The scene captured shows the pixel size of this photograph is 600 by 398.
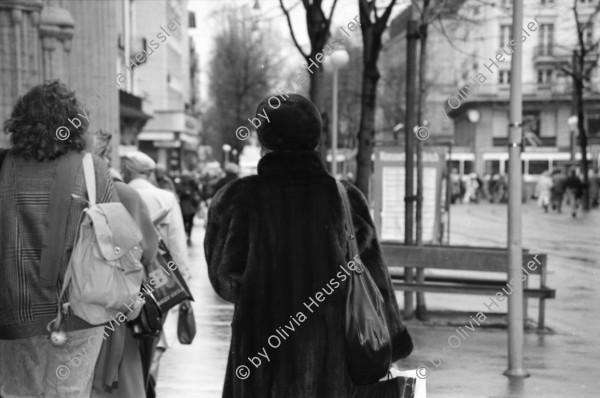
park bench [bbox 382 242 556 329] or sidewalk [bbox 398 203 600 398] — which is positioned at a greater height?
park bench [bbox 382 242 556 329]

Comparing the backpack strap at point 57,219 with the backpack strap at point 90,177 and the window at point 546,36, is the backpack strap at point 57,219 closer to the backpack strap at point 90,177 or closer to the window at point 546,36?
the backpack strap at point 90,177

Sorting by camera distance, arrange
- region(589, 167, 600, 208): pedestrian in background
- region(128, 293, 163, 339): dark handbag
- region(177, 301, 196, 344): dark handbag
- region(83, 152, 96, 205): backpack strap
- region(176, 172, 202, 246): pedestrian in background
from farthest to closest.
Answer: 1. region(589, 167, 600, 208): pedestrian in background
2. region(176, 172, 202, 246): pedestrian in background
3. region(177, 301, 196, 344): dark handbag
4. region(128, 293, 163, 339): dark handbag
5. region(83, 152, 96, 205): backpack strap

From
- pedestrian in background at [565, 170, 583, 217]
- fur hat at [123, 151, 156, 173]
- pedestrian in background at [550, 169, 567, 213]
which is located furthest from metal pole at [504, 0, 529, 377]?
pedestrian in background at [550, 169, 567, 213]

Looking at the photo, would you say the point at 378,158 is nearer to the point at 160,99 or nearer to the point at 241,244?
the point at 241,244

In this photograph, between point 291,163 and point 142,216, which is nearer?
point 291,163

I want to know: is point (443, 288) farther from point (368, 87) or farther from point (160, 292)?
point (368, 87)

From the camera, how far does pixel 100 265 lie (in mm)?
4633

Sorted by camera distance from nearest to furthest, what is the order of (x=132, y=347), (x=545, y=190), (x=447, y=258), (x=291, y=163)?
(x=291, y=163) < (x=132, y=347) < (x=447, y=258) < (x=545, y=190)

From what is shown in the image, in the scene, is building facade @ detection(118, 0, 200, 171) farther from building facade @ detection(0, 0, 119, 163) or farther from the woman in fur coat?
the woman in fur coat

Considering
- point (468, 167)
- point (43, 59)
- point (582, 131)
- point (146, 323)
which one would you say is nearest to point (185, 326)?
point (146, 323)

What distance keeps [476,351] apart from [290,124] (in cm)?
635

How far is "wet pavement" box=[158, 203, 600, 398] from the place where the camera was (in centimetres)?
A: 846

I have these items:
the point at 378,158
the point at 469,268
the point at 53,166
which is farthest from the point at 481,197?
the point at 53,166

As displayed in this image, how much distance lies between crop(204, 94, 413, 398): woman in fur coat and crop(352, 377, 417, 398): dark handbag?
0.05m
